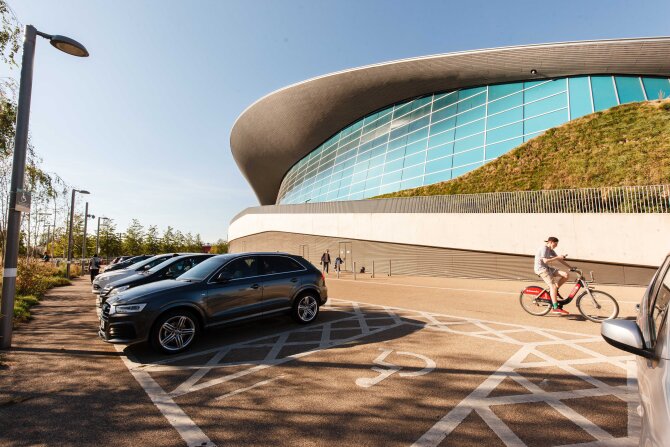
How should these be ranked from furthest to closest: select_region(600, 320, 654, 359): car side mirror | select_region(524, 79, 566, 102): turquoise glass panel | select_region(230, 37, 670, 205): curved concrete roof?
select_region(524, 79, 566, 102): turquoise glass panel → select_region(230, 37, 670, 205): curved concrete roof → select_region(600, 320, 654, 359): car side mirror

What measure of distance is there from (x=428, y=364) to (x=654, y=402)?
334 cm

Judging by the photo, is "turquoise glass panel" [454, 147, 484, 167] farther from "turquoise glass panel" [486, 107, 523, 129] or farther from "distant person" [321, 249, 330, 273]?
"distant person" [321, 249, 330, 273]

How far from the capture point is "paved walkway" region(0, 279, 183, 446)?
10.5ft

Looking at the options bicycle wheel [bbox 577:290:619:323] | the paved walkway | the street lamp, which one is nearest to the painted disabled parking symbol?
the paved walkway

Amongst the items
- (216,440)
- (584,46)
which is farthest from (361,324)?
(584,46)

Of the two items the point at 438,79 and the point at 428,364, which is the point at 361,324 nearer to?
the point at 428,364

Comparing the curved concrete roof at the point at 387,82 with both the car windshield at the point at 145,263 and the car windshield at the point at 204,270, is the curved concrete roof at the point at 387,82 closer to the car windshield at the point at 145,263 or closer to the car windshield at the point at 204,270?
the car windshield at the point at 145,263

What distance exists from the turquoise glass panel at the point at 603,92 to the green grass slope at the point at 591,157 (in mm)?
787

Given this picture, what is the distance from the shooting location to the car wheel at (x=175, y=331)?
5520 mm

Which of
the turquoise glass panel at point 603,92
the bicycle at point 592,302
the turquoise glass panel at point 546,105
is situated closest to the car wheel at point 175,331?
the bicycle at point 592,302

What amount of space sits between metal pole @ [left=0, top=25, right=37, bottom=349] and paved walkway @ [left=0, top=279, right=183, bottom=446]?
593mm

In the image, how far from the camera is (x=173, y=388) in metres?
4.25

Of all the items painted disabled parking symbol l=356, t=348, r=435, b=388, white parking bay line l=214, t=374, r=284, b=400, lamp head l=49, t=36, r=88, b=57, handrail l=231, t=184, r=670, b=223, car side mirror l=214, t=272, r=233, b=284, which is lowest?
white parking bay line l=214, t=374, r=284, b=400

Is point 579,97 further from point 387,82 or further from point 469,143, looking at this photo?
point 387,82
